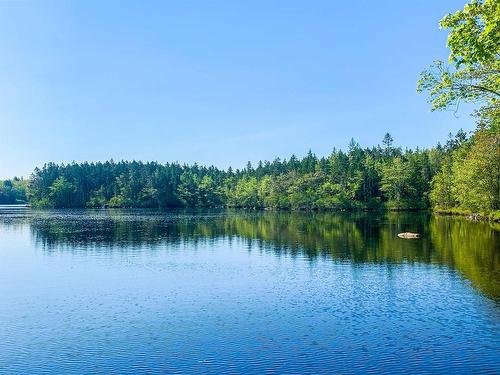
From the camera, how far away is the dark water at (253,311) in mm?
21109

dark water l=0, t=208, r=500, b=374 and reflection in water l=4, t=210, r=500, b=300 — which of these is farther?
reflection in water l=4, t=210, r=500, b=300

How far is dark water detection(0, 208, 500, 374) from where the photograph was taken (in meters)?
21.1

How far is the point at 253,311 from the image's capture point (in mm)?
29516

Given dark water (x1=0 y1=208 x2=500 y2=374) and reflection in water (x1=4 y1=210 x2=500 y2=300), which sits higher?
reflection in water (x1=4 y1=210 x2=500 y2=300)

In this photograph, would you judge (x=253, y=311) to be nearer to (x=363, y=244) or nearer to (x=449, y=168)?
(x=363, y=244)

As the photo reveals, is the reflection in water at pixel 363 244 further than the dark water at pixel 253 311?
Yes

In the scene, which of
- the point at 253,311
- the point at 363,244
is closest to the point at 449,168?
the point at 363,244

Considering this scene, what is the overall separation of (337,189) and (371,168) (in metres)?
15.4

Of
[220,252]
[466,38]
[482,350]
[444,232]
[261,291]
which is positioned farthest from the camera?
[444,232]

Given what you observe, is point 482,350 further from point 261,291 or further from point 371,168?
point 371,168

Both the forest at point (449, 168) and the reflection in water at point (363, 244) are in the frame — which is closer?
the forest at point (449, 168)

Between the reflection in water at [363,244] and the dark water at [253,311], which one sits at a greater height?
the reflection in water at [363,244]

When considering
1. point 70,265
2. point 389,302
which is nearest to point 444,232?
point 389,302

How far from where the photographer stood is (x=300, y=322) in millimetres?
26875
